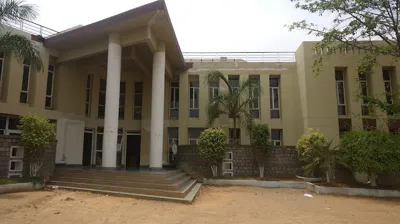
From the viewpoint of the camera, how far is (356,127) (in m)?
15.7

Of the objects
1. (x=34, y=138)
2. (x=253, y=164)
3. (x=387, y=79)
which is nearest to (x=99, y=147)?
(x=34, y=138)

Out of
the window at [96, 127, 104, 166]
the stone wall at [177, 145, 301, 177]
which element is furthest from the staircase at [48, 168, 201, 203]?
the window at [96, 127, 104, 166]

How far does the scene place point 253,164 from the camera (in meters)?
14.2

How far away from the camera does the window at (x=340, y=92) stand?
1639 cm

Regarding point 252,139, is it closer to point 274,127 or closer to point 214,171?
point 214,171

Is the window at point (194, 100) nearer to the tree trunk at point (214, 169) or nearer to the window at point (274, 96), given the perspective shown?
the window at point (274, 96)

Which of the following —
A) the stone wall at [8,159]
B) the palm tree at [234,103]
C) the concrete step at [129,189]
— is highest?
the palm tree at [234,103]

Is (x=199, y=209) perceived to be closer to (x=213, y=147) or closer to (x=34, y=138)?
(x=213, y=147)

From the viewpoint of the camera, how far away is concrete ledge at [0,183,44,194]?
9.08 m

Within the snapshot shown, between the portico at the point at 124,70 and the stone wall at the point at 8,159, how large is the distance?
1.98 metres

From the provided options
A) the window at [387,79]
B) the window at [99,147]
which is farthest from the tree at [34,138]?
the window at [387,79]

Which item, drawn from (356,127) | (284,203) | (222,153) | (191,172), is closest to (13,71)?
(191,172)

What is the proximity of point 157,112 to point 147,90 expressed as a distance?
188 inches

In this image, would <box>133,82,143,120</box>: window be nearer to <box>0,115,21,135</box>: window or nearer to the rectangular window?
<box>0,115,21,135</box>: window
